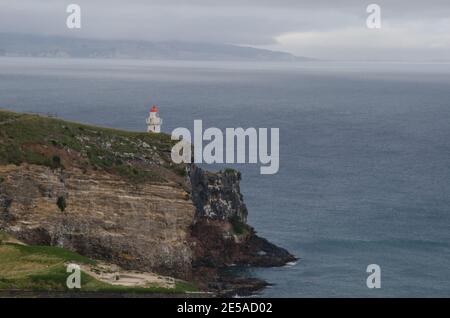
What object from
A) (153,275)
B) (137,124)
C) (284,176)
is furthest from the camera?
(137,124)

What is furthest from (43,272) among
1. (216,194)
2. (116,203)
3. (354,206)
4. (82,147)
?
(354,206)

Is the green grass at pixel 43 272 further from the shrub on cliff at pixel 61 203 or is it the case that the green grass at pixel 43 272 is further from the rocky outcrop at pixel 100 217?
the shrub on cliff at pixel 61 203

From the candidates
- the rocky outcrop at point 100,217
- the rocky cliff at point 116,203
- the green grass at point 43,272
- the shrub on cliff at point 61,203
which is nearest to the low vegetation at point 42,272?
the green grass at point 43,272

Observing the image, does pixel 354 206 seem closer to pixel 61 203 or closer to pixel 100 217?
pixel 100 217

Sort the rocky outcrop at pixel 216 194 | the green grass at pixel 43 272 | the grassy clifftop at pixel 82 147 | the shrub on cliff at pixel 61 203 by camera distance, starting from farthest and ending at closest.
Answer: the rocky outcrop at pixel 216 194 < the grassy clifftop at pixel 82 147 < the shrub on cliff at pixel 61 203 < the green grass at pixel 43 272

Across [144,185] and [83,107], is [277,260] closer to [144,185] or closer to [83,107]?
[144,185]

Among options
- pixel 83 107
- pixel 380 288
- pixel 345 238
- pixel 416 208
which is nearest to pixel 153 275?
pixel 380 288

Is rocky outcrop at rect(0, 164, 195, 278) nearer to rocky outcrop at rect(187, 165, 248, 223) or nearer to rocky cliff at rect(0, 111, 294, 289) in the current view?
rocky cliff at rect(0, 111, 294, 289)
